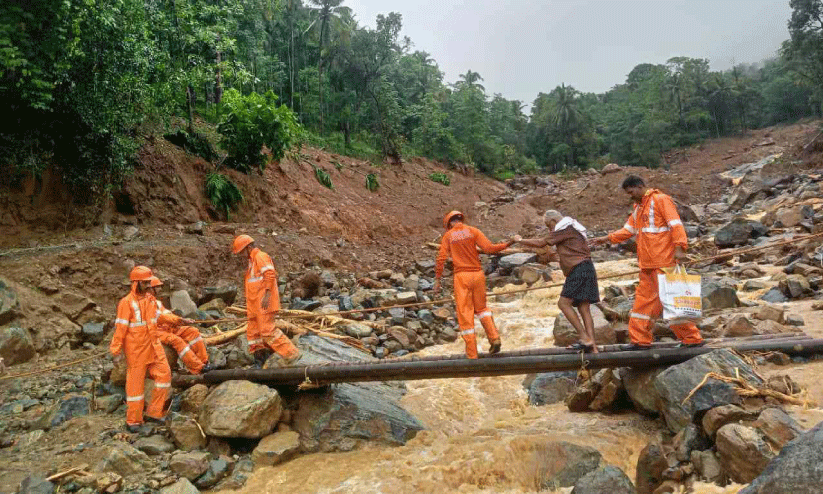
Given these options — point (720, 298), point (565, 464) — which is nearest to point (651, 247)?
point (565, 464)

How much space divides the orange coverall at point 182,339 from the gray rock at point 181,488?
1.79 metres

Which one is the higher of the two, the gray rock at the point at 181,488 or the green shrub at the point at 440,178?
the green shrub at the point at 440,178

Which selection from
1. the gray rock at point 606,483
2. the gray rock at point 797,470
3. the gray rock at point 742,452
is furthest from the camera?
the gray rock at point 606,483

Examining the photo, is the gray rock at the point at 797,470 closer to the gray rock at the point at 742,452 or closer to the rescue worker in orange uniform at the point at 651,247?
the gray rock at the point at 742,452

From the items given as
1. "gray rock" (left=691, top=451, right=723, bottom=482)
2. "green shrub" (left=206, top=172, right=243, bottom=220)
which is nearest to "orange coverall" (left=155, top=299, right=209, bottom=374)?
"gray rock" (left=691, top=451, right=723, bottom=482)

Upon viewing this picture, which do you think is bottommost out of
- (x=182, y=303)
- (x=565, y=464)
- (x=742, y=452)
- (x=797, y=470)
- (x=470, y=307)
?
(x=565, y=464)

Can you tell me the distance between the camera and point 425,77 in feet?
141

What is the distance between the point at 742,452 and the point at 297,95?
1226 inches

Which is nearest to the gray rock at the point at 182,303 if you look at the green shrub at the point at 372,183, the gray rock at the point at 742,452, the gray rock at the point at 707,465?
the gray rock at the point at 707,465

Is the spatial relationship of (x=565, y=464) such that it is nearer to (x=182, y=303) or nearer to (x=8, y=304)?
(x=182, y=303)

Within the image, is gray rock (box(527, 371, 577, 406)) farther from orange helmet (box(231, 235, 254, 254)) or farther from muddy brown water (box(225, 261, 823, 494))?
orange helmet (box(231, 235, 254, 254))

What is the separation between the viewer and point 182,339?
6.52 meters

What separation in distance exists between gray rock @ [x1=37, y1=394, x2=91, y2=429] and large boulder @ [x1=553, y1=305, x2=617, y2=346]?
6571 millimetres

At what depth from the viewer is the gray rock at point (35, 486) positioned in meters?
4.58
